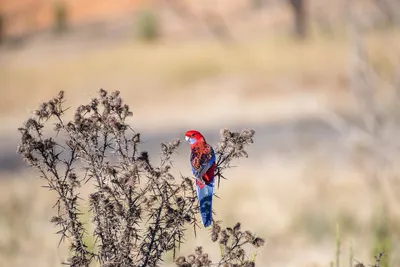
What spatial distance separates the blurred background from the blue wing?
2.68 m

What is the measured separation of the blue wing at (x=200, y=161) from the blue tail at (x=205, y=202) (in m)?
0.04

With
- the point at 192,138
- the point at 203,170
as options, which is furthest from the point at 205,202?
the point at 192,138

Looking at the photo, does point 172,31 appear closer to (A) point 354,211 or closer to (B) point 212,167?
(A) point 354,211

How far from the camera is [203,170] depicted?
234cm

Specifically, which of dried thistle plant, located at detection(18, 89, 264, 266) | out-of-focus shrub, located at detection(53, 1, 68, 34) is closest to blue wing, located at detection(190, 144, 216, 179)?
dried thistle plant, located at detection(18, 89, 264, 266)

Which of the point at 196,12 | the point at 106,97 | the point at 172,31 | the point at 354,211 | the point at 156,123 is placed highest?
the point at 172,31

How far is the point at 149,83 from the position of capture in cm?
2023

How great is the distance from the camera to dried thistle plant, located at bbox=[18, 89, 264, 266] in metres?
2.54

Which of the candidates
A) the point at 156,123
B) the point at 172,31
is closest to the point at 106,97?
the point at 156,123

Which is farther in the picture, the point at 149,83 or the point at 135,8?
the point at 135,8

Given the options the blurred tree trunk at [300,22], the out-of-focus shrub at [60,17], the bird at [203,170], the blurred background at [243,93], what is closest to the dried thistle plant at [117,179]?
the bird at [203,170]

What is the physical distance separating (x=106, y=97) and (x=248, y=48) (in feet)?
63.5

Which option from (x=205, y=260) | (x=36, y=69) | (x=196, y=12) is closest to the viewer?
(x=205, y=260)

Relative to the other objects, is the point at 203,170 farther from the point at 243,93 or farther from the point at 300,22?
the point at 300,22
